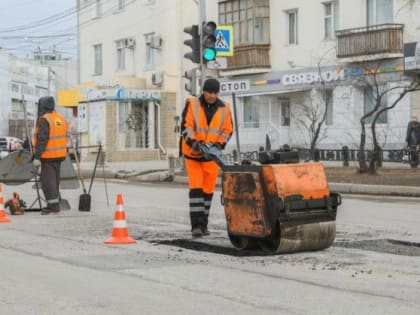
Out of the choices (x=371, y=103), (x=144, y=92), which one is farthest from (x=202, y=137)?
(x=144, y=92)

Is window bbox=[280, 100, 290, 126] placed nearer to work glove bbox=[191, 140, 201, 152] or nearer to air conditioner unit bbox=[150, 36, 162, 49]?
air conditioner unit bbox=[150, 36, 162, 49]

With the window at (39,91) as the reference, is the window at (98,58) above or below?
below

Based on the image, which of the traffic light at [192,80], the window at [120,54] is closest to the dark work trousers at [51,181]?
the traffic light at [192,80]

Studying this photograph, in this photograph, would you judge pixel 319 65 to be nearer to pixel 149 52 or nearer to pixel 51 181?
pixel 149 52

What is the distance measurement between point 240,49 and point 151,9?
27.7ft

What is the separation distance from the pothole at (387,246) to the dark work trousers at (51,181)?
17.0ft

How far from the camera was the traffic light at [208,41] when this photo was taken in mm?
18248

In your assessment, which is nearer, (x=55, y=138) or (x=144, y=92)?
(x=55, y=138)

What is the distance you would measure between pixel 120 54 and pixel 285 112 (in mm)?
13465

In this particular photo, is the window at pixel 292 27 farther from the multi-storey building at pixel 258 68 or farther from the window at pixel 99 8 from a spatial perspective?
the window at pixel 99 8

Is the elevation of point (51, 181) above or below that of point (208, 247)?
above

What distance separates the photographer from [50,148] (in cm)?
1348

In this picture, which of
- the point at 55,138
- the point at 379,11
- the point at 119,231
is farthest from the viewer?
the point at 379,11

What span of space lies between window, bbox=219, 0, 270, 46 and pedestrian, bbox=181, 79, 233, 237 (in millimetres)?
27338
